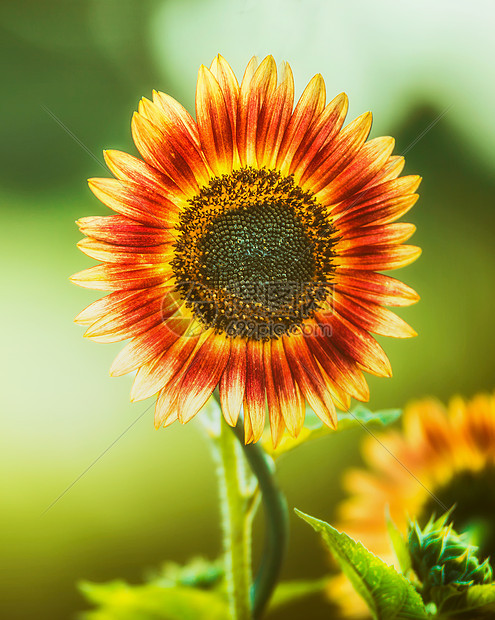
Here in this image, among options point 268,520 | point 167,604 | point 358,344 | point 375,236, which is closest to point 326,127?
point 375,236

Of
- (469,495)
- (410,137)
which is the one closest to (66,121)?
(410,137)

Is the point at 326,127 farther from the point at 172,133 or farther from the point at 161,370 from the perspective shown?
the point at 161,370

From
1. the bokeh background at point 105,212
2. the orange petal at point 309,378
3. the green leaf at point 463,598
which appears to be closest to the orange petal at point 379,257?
the orange petal at point 309,378

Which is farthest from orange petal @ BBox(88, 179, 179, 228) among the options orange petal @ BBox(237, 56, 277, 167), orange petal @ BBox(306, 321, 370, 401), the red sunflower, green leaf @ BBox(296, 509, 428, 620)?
green leaf @ BBox(296, 509, 428, 620)

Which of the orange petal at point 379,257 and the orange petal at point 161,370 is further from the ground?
the orange petal at point 161,370

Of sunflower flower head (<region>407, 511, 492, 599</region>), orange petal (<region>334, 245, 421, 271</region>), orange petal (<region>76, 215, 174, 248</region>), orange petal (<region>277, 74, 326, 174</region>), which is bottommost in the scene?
sunflower flower head (<region>407, 511, 492, 599</region>)

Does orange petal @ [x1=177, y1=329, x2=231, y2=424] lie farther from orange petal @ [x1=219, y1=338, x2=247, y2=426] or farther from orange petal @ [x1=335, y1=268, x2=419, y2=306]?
orange petal @ [x1=335, y1=268, x2=419, y2=306]

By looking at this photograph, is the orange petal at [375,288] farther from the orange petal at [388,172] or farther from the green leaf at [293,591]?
the green leaf at [293,591]
